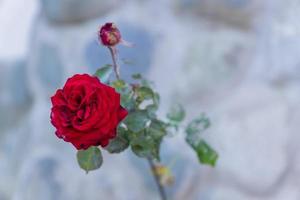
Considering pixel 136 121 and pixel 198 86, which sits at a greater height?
pixel 198 86

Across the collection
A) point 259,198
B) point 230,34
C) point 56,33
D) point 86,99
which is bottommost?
point 259,198

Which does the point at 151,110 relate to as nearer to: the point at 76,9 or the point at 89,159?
the point at 89,159

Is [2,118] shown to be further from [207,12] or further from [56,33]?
[207,12]

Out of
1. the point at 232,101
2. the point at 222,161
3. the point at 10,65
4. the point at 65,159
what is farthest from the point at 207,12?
the point at 10,65

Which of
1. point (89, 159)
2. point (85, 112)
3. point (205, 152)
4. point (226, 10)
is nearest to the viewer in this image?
point (85, 112)

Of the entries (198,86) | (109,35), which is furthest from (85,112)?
(198,86)

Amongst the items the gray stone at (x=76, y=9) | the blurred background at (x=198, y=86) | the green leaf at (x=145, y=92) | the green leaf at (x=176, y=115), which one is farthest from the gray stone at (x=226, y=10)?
the green leaf at (x=145, y=92)

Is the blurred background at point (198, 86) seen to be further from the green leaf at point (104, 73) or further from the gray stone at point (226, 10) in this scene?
the green leaf at point (104, 73)
